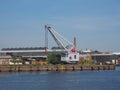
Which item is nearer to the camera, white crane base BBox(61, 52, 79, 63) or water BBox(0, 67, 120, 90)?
water BBox(0, 67, 120, 90)

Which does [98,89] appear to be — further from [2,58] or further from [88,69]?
[2,58]

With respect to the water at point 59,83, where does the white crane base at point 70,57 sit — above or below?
above

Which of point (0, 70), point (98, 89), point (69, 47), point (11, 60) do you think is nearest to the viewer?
point (98, 89)

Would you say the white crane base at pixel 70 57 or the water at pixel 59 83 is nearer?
the water at pixel 59 83

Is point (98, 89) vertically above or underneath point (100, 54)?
underneath

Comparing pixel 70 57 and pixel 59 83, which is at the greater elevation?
pixel 70 57

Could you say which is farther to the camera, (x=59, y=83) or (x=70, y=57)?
(x=70, y=57)

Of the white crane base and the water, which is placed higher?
the white crane base

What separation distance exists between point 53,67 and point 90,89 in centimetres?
5160

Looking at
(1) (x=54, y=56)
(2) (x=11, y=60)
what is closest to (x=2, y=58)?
(2) (x=11, y=60)

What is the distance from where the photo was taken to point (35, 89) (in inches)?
1837

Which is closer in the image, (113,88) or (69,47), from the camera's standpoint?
(113,88)

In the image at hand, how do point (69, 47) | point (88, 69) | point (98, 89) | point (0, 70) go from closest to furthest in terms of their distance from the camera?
point (98, 89), point (0, 70), point (88, 69), point (69, 47)

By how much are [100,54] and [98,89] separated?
13133 centimetres
